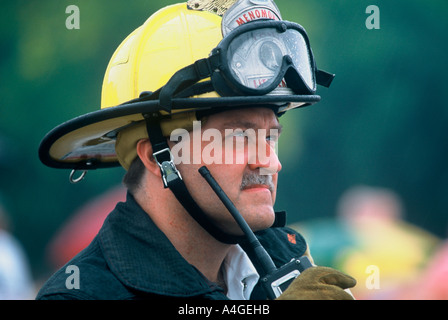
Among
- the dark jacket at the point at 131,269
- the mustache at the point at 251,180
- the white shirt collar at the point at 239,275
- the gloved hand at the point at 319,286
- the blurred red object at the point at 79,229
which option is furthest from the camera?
the blurred red object at the point at 79,229

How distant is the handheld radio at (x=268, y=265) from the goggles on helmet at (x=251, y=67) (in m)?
0.30

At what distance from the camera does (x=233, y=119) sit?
2139 mm

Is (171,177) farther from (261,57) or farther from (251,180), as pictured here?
(261,57)

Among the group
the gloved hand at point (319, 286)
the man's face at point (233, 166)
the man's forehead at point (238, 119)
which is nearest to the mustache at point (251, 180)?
the man's face at point (233, 166)

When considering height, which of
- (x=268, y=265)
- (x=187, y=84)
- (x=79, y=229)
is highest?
(x=187, y=84)

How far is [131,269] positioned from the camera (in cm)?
197

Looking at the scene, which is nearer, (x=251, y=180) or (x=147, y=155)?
(x=251, y=180)

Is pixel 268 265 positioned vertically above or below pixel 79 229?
above

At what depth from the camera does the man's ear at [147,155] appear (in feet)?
7.29

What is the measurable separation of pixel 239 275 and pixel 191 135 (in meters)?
0.59

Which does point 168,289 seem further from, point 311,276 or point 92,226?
point 92,226

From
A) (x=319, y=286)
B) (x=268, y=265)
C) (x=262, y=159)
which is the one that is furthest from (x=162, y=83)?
(x=319, y=286)

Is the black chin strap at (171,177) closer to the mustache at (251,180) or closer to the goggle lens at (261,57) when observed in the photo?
the mustache at (251,180)
